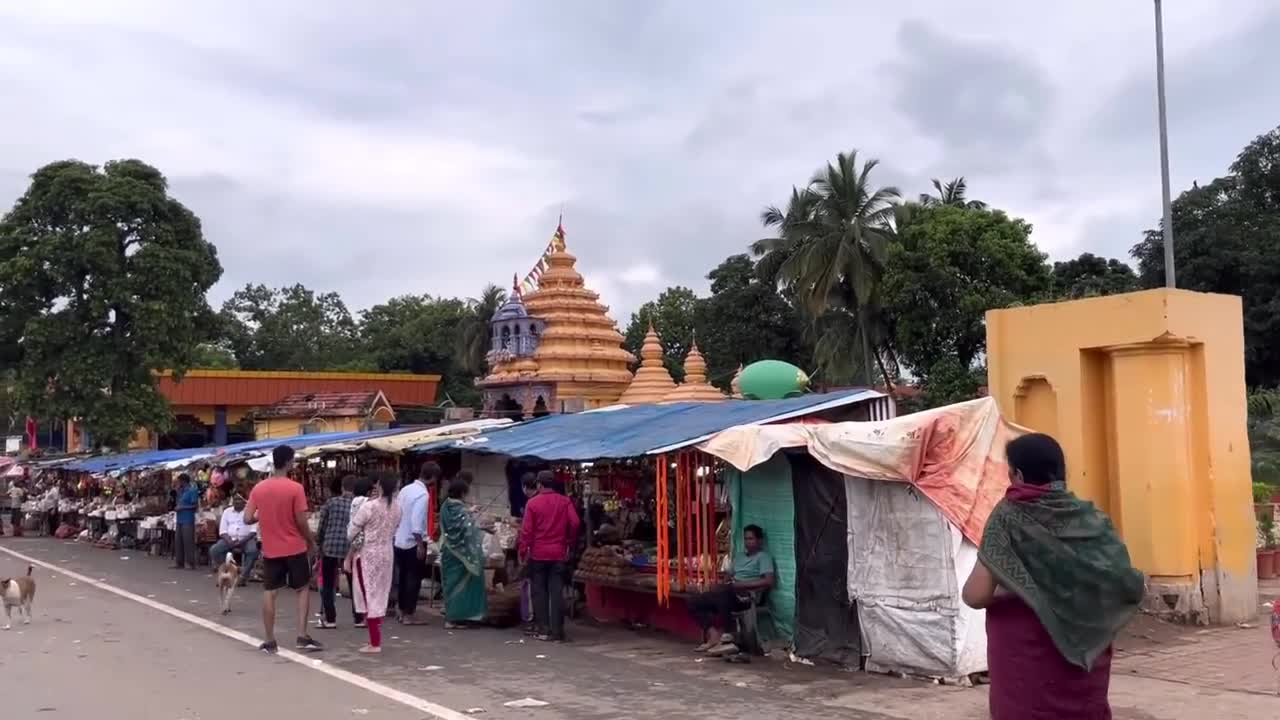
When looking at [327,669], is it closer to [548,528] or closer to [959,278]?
[548,528]

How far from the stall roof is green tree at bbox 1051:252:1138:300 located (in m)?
20.6

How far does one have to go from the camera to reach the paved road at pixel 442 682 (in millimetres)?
7930

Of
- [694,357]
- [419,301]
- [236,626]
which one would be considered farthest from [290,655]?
[419,301]

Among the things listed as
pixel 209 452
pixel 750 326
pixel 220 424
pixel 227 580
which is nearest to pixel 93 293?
pixel 209 452

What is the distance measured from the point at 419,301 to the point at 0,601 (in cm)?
5991

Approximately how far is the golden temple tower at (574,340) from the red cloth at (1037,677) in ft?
115

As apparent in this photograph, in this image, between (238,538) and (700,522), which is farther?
(238,538)

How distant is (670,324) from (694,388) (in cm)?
2315

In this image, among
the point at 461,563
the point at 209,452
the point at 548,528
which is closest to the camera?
the point at 548,528

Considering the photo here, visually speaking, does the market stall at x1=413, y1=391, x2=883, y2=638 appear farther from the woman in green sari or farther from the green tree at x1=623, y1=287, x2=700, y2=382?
the green tree at x1=623, y1=287, x2=700, y2=382

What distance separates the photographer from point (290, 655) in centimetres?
1032

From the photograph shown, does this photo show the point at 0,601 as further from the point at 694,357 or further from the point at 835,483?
the point at 694,357

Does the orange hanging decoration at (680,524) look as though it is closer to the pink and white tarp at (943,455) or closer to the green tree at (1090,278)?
the pink and white tarp at (943,455)

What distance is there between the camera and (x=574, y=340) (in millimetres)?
40094
